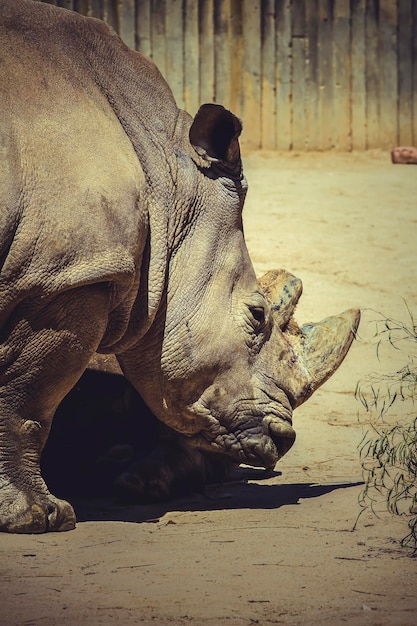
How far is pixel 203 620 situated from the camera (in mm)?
3891

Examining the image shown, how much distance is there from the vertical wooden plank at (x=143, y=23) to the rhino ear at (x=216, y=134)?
284 inches

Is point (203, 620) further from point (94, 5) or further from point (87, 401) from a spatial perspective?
point (94, 5)

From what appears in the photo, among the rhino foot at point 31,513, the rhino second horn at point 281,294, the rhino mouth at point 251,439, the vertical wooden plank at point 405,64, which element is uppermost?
the vertical wooden plank at point 405,64

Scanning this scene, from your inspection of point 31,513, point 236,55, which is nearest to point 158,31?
point 236,55

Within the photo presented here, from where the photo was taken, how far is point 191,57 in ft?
42.5

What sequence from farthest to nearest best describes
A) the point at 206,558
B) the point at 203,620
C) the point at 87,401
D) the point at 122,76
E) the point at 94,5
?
the point at 94,5 < the point at 87,401 < the point at 122,76 < the point at 206,558 < the point at 203,620

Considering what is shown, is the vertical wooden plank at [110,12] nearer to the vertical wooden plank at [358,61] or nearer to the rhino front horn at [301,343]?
the vertical wooden plank at [358,61]

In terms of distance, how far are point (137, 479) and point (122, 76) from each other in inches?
Answer: 78.3

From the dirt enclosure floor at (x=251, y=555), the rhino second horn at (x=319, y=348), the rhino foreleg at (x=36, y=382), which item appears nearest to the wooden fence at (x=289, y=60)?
the dirt enclosure floor at (x=251, y=555)

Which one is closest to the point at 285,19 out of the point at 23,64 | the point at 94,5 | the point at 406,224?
the point at 94,5

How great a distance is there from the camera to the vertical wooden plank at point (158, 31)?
12875 mm

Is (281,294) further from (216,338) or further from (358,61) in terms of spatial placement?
(358,61)

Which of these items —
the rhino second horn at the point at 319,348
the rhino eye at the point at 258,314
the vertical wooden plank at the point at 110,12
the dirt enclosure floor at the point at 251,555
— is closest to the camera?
the dirt enclosure floor at the point at 251,555

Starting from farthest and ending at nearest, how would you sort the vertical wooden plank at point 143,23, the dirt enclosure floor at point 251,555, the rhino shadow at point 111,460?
1. the vertical wooden plank at point 143,23
2. the rhino shadow at point 111,460
3. the dirt enclosure floor at point 251,555
